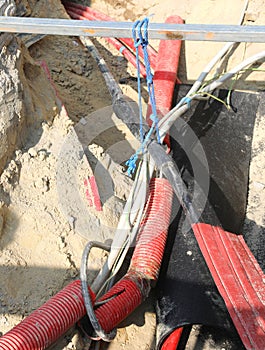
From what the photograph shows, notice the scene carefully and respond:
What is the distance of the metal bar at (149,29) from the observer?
196cm

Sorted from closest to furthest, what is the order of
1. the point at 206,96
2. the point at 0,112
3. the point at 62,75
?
the point at 0,112 < the point at 206,96 < the point at 62,75

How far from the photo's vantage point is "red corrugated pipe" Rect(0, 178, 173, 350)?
201cm

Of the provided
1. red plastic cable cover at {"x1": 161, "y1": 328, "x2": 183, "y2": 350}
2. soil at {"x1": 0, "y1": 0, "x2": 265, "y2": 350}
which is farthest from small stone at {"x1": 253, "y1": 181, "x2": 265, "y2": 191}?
red plastic cable cover at {"x1": 161, "y1": 328, "x2": 183, "y2": 350}

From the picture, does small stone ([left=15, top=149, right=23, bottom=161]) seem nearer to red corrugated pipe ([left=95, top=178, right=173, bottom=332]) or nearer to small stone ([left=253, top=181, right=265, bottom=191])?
red corrugated pipe ([left=95, top=178, right=173, bottom=332])

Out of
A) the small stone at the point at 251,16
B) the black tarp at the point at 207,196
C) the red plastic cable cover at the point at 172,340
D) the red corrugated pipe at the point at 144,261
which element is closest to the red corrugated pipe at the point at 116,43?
the black tarp at the point at 207,196

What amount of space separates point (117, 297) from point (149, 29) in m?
1.30

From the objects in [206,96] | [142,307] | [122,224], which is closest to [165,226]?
[122,224]

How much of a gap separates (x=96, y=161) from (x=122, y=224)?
19.5 inches

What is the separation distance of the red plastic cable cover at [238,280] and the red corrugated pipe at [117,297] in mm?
317

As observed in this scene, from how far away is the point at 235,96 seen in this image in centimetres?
363

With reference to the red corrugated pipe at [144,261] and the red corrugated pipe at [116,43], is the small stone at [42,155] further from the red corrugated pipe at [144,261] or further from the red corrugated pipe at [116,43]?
the red corrugated pipe at [116,43]

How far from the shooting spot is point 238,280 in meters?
2.29

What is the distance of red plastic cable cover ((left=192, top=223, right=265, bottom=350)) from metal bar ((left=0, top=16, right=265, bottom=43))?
0.93 metres

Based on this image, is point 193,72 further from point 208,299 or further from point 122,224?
point 208,299
